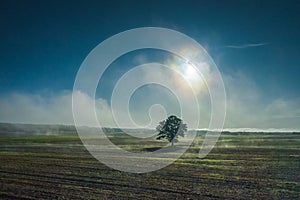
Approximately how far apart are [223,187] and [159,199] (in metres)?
5.42

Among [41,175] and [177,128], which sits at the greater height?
[177,128]

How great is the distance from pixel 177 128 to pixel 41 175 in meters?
51.4

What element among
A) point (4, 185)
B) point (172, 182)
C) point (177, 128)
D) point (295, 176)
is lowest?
point (4, 185)

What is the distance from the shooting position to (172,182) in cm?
1980

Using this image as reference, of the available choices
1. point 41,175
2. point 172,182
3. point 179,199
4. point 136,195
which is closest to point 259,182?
point 172,182

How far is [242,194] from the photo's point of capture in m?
16.2

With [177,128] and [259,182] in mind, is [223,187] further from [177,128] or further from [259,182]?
[177,128]

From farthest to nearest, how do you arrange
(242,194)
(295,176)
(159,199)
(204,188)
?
(295,176) < (204,188) < (242,194) < (159,199)

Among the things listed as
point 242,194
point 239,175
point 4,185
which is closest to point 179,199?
point 242,194

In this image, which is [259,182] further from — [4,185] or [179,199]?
[4,185]

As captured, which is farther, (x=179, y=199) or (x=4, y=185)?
(x=4, y=185)

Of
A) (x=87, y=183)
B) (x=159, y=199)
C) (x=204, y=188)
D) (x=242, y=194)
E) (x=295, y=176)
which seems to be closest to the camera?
(x=159, y=199)

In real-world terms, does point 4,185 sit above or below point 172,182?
below

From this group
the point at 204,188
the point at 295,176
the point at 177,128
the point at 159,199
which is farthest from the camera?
the point at 177,128
